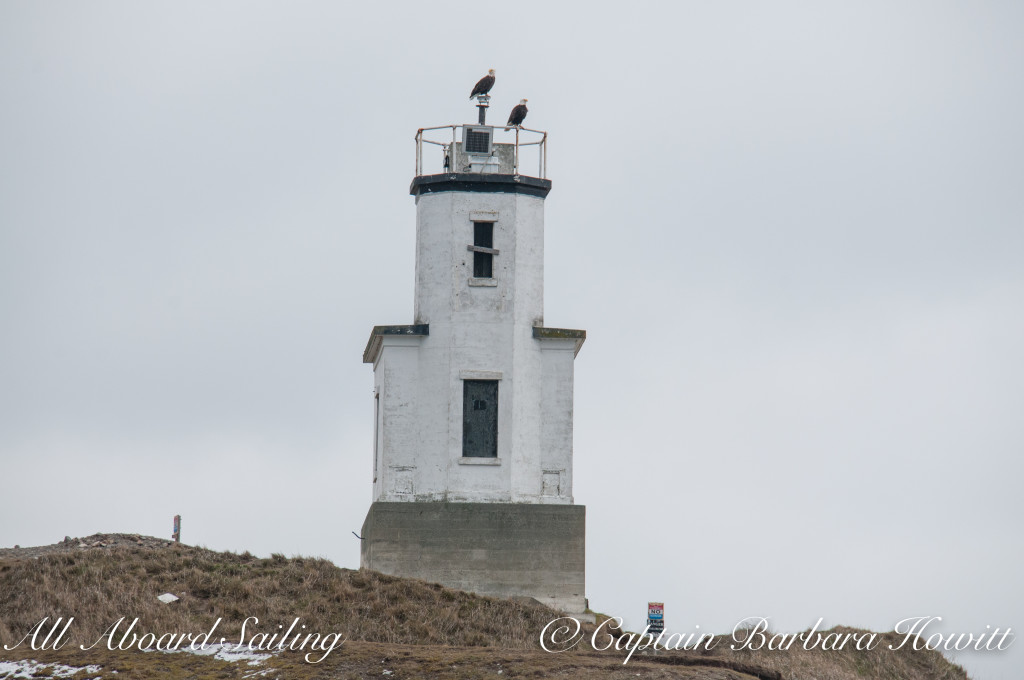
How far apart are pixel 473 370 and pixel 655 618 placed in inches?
235

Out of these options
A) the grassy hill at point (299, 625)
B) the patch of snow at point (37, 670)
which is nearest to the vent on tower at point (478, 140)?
the grassy hill at point (299, 625)

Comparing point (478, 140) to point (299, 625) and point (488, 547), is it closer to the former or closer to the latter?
point (488, 547)

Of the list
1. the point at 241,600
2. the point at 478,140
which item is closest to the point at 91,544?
the point at 241,600

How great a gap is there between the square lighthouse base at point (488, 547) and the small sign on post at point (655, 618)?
1.30 meters

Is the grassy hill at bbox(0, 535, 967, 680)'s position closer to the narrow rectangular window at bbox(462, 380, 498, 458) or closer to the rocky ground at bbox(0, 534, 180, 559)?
the rocky ground at bbox(0, 534, 180, 559)

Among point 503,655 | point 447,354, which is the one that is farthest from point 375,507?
point 503,655

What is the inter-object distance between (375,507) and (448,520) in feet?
4.63

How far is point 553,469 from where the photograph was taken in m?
33.1

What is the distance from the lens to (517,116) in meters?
34.7

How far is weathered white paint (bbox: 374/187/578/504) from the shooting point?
32.8m

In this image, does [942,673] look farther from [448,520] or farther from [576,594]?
[448,520]

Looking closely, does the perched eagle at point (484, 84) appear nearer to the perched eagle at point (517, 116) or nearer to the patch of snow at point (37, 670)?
the perched eagle at point (517, 116)

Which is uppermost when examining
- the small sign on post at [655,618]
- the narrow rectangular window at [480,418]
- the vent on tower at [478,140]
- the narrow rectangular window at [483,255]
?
the vent on tower at [478,140]

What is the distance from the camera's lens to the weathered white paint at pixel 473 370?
32781 mm
